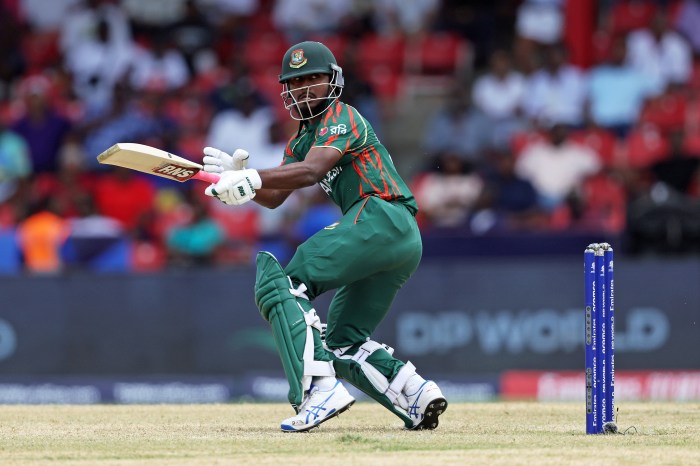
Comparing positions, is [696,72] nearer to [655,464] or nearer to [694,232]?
[694,232]

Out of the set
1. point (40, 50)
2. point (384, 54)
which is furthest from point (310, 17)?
point (40, 50)

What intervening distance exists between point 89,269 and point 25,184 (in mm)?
1861

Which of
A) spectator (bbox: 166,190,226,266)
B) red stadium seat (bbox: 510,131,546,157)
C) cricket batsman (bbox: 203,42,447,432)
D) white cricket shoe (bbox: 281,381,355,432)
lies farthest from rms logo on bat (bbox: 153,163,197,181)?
red stadium seat (bbox: 510,131,546,157)

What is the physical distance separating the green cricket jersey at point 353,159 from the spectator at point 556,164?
699 cm

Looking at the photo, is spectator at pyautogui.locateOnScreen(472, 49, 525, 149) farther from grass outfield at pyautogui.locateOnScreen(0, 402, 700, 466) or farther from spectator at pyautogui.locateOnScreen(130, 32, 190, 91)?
grass outfield at pyautogui.locateOnScreen(0, 402, 700, 466)

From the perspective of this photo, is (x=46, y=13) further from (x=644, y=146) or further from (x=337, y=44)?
(x=644, y=146)

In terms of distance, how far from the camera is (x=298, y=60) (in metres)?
6.37

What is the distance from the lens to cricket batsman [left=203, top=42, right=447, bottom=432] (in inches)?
238

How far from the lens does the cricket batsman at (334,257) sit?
6.05m

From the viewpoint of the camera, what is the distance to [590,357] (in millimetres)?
5812

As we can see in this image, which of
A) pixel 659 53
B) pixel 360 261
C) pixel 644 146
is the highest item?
pixel 659 53

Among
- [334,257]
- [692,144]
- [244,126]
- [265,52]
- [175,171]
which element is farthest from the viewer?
[265,52]

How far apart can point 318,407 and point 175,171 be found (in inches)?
52.2

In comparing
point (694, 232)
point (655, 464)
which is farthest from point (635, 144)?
point (655, 464)
